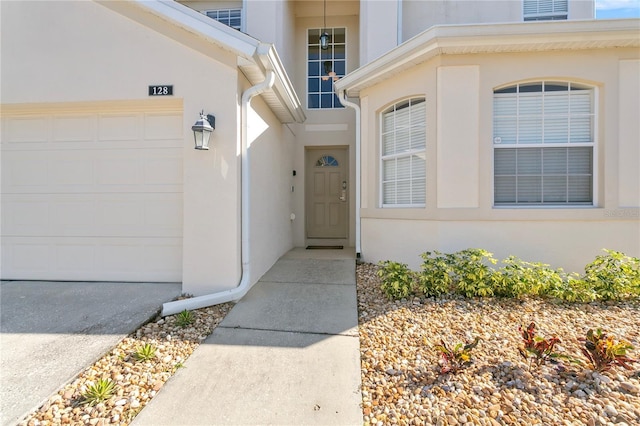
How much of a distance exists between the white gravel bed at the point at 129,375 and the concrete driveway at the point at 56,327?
9 cm

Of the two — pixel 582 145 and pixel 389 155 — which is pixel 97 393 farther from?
pixel 582 145

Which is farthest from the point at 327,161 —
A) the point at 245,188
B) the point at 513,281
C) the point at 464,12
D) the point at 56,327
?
the point at 56,327

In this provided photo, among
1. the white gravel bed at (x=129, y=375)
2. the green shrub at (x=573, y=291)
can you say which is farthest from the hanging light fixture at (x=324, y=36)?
the green shrub at (x=573, y=291)

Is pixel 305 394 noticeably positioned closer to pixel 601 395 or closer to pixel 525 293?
pixel 601 395

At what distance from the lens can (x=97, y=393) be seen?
2.16 m

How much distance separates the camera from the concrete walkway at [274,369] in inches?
81.0

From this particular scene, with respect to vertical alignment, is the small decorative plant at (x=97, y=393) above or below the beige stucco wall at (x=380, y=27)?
below

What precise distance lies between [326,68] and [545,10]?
4.76m

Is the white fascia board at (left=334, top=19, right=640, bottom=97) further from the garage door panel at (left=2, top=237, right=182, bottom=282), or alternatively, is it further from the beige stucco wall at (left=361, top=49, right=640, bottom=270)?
the garage door panel at (left=2, top=237, right=182, bottom=282)

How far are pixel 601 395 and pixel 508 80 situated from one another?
4.01 metres

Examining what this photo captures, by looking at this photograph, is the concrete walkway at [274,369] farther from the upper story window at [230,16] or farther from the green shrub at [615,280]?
the upper story window at [230,16]

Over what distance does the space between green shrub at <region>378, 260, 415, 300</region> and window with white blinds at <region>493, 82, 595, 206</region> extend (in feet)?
6.93

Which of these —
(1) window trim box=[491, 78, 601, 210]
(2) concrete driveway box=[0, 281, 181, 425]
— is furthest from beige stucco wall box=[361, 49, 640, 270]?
(2) concrete driveway box=[0, 281, 181, 425]

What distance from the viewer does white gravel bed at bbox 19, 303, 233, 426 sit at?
2.03 metres
